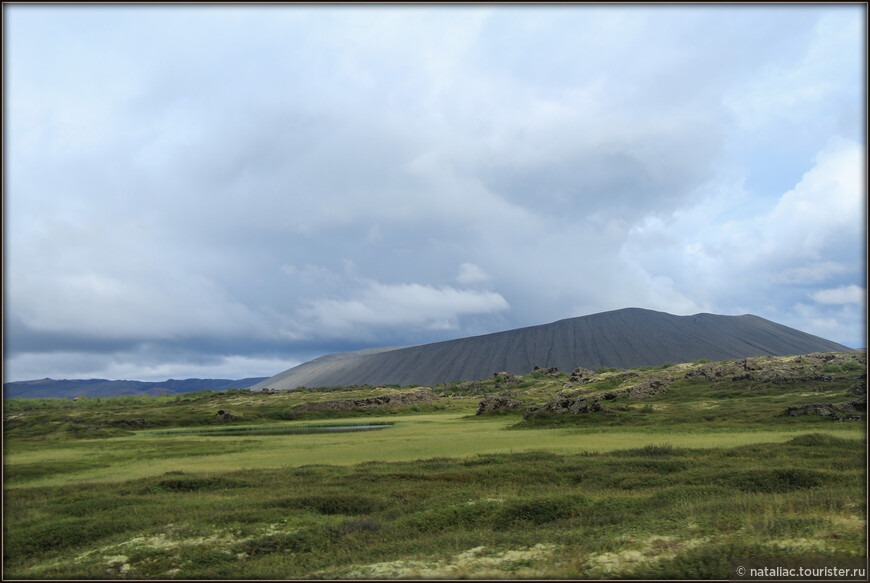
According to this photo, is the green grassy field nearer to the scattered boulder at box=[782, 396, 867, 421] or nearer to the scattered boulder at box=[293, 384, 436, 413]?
the scattered boulder at box=[782, 396, 867, 421]

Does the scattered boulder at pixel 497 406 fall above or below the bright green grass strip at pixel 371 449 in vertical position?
below

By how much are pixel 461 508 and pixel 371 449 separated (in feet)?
111

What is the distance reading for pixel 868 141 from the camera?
469 inches

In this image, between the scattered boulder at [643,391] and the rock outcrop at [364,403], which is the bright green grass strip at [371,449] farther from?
the rock outcrop at [364,403]

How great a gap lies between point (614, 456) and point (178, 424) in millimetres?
119192

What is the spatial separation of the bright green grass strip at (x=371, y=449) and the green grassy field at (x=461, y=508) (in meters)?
0.43

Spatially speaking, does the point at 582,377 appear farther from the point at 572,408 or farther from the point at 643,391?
the point at 572,408

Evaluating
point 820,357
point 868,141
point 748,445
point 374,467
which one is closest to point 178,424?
point 374,467

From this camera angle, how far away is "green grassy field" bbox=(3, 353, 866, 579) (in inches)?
566

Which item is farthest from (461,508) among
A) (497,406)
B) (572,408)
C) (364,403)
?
(364,403)

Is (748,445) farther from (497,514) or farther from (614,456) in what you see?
(497,514)

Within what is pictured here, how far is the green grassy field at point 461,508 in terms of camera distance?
14.4 m

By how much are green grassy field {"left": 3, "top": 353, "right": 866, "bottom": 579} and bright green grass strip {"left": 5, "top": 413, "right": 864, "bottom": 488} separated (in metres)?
0.43

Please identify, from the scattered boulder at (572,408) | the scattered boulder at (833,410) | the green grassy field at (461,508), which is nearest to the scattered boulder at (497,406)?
the scattered boulder at (572,408)
